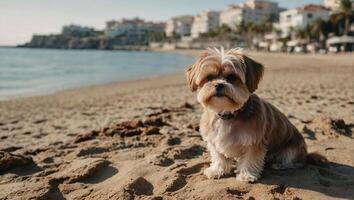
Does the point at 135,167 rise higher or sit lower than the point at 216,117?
lower

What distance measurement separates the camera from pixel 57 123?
30.5ft

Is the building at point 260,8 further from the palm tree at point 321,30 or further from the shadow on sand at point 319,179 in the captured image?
the shadow on sand at point 319,179

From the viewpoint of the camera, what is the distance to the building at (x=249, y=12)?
154m

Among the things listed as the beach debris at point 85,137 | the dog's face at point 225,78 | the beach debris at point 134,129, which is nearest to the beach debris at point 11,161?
the beach debris at point 85,137

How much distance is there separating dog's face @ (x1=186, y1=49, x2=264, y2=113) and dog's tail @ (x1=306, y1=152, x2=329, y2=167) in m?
1.36

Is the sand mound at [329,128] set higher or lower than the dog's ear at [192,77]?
lower

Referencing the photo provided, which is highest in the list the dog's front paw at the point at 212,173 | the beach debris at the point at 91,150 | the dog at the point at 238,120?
the dog at the point at 238,120

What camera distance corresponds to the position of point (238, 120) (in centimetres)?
434

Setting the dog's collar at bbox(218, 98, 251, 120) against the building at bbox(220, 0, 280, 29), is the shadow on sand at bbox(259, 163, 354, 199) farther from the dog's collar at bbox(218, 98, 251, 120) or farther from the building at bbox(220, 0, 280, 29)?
the building at bbox(220, 0, 280, 29)

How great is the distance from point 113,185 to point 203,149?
1740 millimetres

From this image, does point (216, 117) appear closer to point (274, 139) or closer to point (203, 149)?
point (274, 139)

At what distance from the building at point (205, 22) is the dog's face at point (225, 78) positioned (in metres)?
166

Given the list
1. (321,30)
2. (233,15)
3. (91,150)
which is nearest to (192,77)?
(91,150)

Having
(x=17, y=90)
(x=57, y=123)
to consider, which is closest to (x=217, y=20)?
(x=17, y=90)
